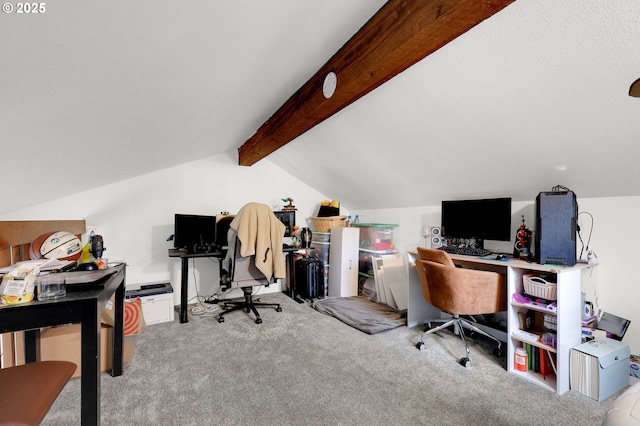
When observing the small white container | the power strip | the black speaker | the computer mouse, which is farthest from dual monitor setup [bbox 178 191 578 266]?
the small white container

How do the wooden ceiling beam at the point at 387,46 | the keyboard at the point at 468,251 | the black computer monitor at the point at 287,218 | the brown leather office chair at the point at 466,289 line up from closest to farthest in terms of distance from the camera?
the wooden ceiling beam at the point at 387,46 < the brown leather office chair at the point at 466,289 < the keyboard at the point at 468,251 < the black computer monitor at the point at 287,218

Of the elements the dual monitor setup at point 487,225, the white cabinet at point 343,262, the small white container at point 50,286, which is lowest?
the white cabinet at point 343,262

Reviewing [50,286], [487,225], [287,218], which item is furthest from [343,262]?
[50,286]

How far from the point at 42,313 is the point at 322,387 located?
158cm

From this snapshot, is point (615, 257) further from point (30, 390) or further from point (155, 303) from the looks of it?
point (155, 303)

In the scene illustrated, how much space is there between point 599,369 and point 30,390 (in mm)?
2907

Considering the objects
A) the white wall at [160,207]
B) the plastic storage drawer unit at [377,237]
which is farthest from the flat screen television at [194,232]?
the plastic storage drawer unit at [377,237]

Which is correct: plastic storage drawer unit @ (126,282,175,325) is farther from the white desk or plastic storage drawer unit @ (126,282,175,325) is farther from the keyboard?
the white desk

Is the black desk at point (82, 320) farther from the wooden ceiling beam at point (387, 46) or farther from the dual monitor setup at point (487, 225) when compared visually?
the dual monitor setup at point (487, 225)

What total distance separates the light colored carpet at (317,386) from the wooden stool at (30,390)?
68 centimetres

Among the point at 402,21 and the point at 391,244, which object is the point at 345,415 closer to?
the point at 402,21

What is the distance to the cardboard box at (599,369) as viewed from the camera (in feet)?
6.06

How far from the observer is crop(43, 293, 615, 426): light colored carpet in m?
1.69

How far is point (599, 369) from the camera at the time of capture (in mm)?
1838
